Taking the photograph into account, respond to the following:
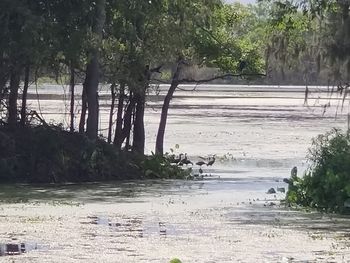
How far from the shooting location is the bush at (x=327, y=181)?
21.5 metres

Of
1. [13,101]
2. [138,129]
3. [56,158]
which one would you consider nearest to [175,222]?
[56,158]

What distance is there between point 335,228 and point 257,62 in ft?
62.1

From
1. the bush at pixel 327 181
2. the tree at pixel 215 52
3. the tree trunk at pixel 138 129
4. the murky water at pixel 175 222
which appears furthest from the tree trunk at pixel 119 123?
the bush at pixel 327 181

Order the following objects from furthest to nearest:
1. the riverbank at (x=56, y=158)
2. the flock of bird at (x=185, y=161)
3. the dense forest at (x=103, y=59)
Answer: the flock of bird at (x=185, y=161) → the riverbank at (x=56, y=158) → the dense forest at (x=103, y=59)

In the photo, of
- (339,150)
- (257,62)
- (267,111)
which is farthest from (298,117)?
(339,150)

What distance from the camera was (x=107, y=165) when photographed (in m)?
28.8

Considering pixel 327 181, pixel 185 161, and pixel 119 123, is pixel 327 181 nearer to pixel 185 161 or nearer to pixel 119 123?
pixel 119 123

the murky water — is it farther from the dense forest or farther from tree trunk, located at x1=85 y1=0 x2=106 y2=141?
tree trunk, located at x1=85 y1=0 x2=106 y2=141

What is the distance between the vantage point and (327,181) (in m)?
21.8

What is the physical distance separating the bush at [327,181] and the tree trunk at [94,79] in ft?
25.9

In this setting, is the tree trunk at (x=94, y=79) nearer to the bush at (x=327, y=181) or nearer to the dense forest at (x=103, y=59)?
the dense forest at (x=103, y=59)

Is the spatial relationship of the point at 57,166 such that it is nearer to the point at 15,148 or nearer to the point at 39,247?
the point at 15,148

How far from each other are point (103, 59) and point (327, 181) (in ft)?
33.7

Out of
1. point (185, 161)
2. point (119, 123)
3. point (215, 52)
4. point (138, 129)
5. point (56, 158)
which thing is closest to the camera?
point (56, 158)
